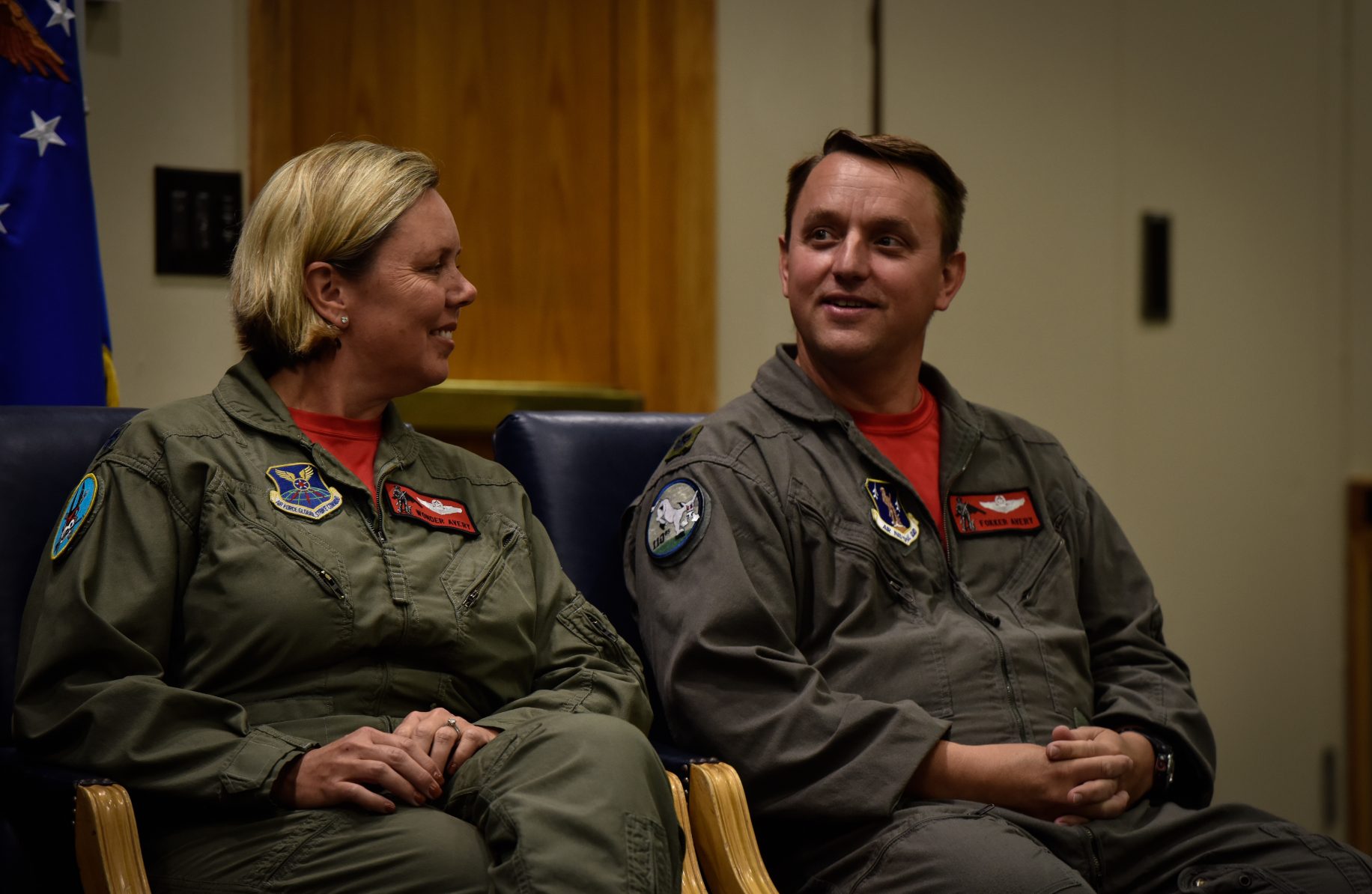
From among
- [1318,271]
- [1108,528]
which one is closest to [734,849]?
[1108,528]

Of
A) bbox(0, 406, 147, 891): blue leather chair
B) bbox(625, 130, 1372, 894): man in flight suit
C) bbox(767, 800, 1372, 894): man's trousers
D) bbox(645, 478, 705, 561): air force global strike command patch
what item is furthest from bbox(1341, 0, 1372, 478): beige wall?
bbox(0, 406, 147, 891): blue leather chair

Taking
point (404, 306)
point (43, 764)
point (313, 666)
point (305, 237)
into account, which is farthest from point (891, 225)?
point (43, 764)

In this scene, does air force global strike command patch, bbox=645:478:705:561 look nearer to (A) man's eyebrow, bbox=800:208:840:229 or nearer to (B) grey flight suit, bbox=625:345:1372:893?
(B) grey flight suit, bbox=625:345:1372:893

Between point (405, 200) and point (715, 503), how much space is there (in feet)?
1.81

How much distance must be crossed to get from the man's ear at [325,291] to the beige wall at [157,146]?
96 centimetres

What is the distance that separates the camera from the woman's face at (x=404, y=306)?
182 cm

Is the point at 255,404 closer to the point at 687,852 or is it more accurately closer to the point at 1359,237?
the point at 687,852

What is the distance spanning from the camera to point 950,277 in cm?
223

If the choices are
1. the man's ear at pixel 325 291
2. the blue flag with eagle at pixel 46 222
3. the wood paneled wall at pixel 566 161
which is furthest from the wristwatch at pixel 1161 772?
the blue flag with eagle at pixel 46 222

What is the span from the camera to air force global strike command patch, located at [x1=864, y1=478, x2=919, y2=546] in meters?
1.92

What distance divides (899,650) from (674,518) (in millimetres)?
332

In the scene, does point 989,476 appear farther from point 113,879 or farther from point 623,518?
point 113,879

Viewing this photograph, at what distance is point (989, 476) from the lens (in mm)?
2088

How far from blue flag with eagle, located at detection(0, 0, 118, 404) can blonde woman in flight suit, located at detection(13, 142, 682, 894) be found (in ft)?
1.84
